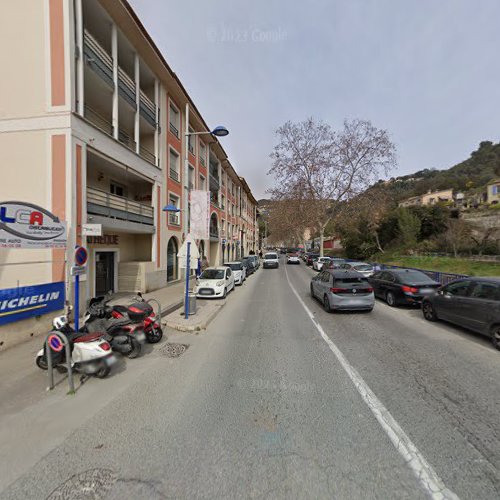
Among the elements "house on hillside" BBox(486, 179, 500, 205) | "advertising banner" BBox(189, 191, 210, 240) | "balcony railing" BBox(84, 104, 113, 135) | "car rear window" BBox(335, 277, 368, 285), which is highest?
"house on hillside" BBox(486, 179, 500, 205)

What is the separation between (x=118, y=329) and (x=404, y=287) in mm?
8960

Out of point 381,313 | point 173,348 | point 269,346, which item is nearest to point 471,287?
point 381,313

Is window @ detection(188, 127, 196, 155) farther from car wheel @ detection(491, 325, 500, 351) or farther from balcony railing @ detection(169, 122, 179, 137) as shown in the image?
car wheel @ detection(491, 325, 500, 351)

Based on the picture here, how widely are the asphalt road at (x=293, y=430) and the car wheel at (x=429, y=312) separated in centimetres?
191

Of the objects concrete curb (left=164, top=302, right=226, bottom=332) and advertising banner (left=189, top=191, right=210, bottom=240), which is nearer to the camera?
concrete curb (left=164, top=302, right=226, bottom=332)

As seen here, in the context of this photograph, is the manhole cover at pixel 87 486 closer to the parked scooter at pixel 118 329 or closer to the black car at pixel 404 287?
the parked scooter at pixel 118 329

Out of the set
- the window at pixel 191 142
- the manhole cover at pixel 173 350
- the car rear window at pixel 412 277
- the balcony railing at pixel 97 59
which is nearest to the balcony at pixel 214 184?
the window at pixel 191 142

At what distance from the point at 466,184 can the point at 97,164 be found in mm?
83110

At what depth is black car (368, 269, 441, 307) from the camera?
27.3ft

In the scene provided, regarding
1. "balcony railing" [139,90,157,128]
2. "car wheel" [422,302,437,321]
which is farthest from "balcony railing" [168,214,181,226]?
"car wheel" [422,302,437,321]

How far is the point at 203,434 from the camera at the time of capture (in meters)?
2.74

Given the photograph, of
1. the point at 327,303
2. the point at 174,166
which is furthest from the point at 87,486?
the point at 174,166

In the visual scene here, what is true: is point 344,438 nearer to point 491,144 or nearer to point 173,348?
point 173,348

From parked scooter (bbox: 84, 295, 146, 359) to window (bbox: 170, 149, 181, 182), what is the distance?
37.8ft
